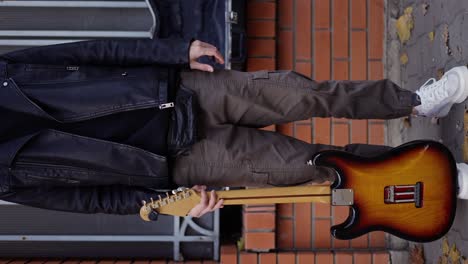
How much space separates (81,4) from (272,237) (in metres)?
1.65

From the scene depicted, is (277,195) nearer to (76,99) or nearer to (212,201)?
(212,201)

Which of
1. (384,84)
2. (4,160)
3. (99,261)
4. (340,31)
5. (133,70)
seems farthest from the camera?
(340,31)

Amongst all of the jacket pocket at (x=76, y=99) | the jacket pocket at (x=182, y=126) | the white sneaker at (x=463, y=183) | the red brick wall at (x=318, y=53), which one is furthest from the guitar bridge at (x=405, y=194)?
the red brick wall at (x=318, y=53)

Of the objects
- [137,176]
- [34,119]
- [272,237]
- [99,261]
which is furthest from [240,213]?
[34,119]

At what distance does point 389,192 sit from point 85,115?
1065mm

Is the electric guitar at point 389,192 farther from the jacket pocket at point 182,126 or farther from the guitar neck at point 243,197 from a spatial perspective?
the jacket pocket at point 182,126

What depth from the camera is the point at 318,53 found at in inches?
116

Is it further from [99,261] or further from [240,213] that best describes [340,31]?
[99,261]

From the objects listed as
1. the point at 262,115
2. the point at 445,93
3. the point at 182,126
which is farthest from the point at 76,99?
the point at 445,93

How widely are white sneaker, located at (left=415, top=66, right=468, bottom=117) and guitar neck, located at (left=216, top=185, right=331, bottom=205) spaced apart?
0.50 meters

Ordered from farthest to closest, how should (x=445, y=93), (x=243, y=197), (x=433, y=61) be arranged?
(x=433, y=61) < (x=445, y=93) < (x=243, y=197)

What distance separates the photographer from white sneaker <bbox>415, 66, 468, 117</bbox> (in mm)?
1848

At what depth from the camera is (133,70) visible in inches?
66.8

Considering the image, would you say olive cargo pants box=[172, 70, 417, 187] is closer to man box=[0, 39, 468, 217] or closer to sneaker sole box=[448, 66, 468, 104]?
man box=[0, 39, 468, 217]
